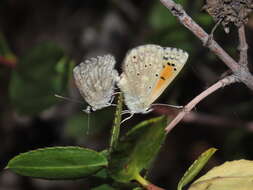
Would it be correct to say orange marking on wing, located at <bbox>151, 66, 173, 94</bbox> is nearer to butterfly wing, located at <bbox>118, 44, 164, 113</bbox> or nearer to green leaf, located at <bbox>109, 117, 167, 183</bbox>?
butterfly wing, located at <bbox>118, 44, 164, 113</bbox>

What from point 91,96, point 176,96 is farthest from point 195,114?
point 91,96

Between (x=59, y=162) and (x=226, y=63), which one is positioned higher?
(x=226, y=63)

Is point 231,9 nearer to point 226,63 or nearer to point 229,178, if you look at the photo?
point 226,63

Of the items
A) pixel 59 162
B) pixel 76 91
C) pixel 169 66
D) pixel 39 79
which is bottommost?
pixel 76 91

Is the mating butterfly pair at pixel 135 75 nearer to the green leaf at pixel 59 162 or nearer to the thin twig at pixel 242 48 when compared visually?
the thin twig at pixel 242 48

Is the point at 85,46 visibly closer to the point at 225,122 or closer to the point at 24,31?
the point at 24,31

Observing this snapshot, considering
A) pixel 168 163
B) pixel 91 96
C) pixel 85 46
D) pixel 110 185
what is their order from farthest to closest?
1. pixel 85 46
2. pixel 168 163
3. pixel 91 96
4. pixel 110 185

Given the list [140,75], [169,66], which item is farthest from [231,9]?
[140,75]
